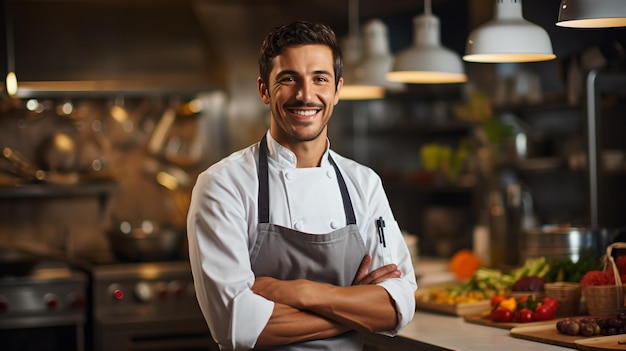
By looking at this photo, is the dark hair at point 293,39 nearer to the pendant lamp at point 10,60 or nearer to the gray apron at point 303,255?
the gray apron at point 303,255

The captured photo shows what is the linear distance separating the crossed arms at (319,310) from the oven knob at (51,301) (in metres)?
3.08

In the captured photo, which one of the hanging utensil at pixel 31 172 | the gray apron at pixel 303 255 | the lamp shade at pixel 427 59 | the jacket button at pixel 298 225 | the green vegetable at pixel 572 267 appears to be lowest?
the green vegetable at pixel 572 267

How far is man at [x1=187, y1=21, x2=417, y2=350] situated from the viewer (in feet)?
7.86

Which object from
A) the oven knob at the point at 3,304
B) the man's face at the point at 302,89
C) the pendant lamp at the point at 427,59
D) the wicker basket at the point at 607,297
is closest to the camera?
the man's face at the point at 302,89

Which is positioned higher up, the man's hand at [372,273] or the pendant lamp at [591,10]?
Answer: the pendant lamp at [591,10]

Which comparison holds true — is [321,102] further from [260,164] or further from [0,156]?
[0,156]

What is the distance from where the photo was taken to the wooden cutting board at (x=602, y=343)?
8.89ft

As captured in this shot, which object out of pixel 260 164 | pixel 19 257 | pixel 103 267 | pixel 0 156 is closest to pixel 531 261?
pixel 260 164

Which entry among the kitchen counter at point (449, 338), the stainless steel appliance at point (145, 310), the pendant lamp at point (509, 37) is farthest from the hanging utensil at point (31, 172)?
the pendant lamp at point (509, 37)

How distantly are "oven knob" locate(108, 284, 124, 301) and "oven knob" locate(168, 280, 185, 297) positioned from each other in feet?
0.94

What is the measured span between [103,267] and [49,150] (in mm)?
921

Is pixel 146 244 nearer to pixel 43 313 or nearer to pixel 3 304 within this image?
pixel 43 313

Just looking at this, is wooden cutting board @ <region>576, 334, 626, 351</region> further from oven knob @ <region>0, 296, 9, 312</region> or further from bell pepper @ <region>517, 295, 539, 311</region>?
oven knob @ <region>0, 296, 9, 312</region>

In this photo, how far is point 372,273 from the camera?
8.49 feet
